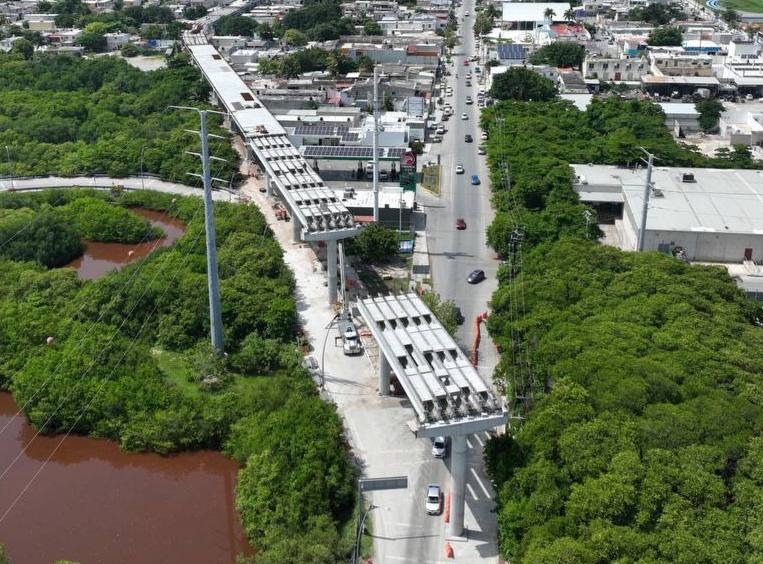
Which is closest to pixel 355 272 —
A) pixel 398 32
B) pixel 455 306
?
pixel 455 306

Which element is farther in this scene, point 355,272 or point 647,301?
point 355,272

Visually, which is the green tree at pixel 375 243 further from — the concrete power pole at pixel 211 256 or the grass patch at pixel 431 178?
the grass patch at pixel 431 178

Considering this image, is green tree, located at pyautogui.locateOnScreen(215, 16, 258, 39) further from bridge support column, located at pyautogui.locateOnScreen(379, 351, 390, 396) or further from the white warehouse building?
bridge support column, located at pyautogui.locateOnScreen(379, 351, 390, 396)

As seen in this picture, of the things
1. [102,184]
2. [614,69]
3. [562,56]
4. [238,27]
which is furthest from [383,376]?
[238,27]

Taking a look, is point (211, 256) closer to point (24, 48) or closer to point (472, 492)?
point (472, 492)

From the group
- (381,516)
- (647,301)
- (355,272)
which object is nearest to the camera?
(381,516)

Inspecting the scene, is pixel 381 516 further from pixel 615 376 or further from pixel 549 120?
pixel 549 120

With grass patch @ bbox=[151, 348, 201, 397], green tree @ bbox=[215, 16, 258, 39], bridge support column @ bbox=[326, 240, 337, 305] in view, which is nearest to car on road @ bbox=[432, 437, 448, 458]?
grass patch @ bbox=[151, 348, 201, 397]
